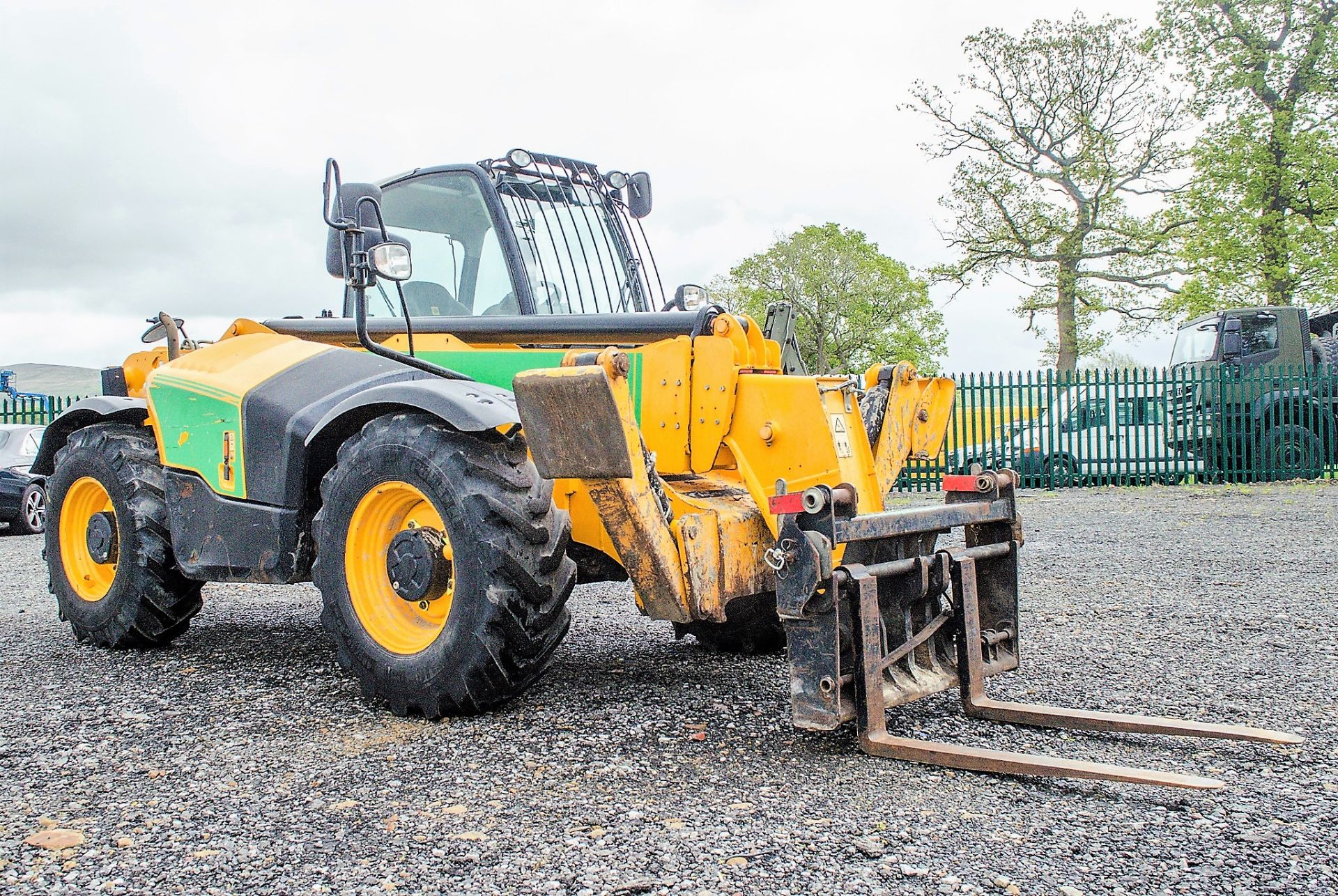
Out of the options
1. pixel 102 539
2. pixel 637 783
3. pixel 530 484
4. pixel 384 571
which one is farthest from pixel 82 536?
pixel 637 783

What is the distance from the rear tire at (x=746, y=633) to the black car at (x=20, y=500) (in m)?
12.1

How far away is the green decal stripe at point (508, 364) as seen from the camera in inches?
186

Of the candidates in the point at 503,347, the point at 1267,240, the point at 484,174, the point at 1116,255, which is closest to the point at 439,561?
the point at 503,347

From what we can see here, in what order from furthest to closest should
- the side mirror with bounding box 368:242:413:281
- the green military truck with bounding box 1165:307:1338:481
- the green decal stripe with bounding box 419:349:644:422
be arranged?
the green military truck with bounding box 1165:307:1338:481 < the green decal stripe with bounding box 419:349:644:422 < the side mirror with bounding box 368:242:413:281

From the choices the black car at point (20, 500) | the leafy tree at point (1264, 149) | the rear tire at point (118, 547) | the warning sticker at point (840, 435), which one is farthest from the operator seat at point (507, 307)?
the leafy tree at point (1264, 149)

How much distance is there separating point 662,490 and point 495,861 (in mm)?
1564

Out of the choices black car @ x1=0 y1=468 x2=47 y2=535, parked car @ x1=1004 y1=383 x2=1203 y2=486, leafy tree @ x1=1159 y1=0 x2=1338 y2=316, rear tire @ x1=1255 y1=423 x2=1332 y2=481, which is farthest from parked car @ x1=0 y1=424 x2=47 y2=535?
leafy tree @ x1=1159 y1=0 x2=1338 y2=316

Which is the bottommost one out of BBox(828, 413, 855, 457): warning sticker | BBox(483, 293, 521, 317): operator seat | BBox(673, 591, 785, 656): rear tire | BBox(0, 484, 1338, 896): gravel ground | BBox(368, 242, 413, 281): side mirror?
BBox(0, 484, 1338, 896): gravel ground

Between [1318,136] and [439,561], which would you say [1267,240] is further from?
[439,561]

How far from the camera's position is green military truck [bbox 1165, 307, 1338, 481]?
18562 millimetres

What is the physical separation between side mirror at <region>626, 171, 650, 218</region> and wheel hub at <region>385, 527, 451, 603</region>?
251 centimetres

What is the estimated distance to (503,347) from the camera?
5.07 meters

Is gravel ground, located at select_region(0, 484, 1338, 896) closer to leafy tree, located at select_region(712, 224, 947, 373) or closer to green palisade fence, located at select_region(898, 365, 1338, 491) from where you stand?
green palisade fence, located at select_region(898, 365, 1338, 491)

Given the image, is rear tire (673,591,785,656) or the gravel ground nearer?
the gravel ground
